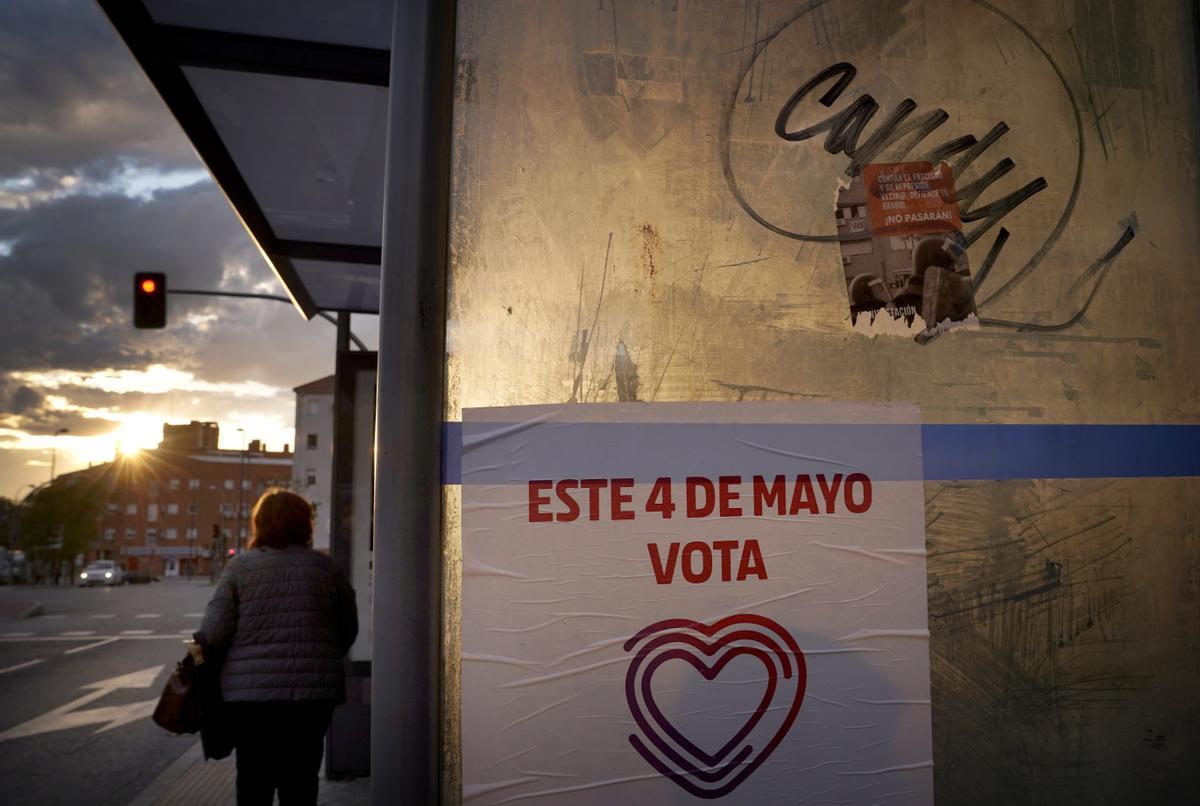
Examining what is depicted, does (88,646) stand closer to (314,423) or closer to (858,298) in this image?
(858,298)

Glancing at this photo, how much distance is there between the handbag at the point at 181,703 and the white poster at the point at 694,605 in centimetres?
212

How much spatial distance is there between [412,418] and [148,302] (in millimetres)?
12959

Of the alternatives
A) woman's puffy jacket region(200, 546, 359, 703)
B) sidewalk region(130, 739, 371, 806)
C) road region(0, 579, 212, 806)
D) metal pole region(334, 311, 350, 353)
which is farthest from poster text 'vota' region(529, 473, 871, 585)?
metal pole region(334, 311, 350, 353)

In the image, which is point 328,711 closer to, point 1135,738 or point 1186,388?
point 1135,738

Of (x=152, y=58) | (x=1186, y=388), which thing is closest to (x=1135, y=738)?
(x=1186, y=388)

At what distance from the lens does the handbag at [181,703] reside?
10.3 ft

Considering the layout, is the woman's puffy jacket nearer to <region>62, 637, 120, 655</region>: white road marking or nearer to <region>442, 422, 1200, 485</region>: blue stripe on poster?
<region>442, 422, 1200, 485</region>: blue stripe on poster

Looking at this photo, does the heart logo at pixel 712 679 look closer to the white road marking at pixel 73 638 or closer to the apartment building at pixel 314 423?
the white road marking at pixel 73 638

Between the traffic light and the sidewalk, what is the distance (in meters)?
8.44

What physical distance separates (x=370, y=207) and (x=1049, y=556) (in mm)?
5167

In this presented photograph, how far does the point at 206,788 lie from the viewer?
215 inches

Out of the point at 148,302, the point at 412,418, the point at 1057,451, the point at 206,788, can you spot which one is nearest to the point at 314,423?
the point at 148,302

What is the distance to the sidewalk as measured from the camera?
16.2ft

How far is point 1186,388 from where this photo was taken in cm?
191
